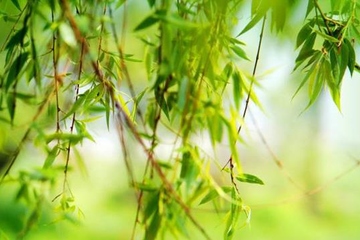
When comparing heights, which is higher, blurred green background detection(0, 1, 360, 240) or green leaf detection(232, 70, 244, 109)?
green leaf detection(232, 70, 244, 109)

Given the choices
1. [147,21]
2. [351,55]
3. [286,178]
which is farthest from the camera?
[286,178]

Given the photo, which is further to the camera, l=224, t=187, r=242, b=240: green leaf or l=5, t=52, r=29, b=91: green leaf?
l=224, t=187, r=242, b=240: green leaf

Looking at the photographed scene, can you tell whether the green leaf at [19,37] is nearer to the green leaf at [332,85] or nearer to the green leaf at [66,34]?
the green leaf at [66,34]

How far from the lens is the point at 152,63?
0.96m

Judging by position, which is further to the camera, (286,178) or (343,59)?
(286,178)

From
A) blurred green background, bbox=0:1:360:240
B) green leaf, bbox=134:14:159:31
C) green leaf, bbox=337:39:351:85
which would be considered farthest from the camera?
blurred green background, bbox=0:1:360:240

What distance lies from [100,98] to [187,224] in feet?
0.78

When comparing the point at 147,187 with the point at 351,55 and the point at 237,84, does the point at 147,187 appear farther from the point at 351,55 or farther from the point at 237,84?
the point at 351,55

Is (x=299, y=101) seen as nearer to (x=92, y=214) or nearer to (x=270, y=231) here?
(x=270, y=231)

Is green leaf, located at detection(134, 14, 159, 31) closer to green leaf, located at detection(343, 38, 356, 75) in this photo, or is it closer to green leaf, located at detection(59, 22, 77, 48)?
green leaf, located at detection(59, 22, 77, 48)

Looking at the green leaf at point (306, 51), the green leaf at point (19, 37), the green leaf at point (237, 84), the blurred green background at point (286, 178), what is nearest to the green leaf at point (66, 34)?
the green leaf at point (19, 37)

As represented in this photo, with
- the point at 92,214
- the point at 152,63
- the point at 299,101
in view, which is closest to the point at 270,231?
the point at 92,214

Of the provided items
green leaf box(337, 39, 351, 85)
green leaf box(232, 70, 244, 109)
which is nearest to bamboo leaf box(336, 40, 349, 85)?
green leaf box(337, 39, 351, 85)

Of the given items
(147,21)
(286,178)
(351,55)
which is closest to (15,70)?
(147,21)
